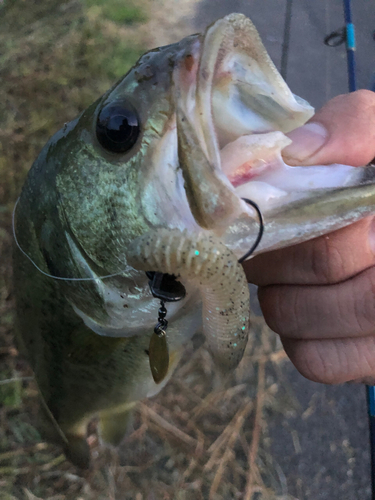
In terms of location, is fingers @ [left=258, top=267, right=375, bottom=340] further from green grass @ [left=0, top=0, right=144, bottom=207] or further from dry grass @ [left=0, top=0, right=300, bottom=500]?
green grass @ [left=0, top=0, right=144, bottom=207]

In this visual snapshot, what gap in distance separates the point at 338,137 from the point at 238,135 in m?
0.20

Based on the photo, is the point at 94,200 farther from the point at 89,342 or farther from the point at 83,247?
the point at 89,342

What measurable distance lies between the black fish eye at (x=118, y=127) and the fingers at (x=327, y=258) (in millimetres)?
432

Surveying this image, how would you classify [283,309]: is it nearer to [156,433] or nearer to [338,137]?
[338,137]

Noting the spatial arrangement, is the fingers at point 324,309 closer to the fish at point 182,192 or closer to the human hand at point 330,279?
the human hand at point 330,279

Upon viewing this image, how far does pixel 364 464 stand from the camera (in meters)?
1.79

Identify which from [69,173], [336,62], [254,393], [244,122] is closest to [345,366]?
[244,122]

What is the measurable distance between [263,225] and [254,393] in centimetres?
159

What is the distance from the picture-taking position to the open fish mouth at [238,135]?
20.1 inches

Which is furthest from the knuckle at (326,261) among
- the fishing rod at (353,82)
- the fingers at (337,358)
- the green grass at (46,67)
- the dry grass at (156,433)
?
the green grass at (46,67)

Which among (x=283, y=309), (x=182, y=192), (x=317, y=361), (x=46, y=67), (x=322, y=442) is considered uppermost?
(x=46, y=67)

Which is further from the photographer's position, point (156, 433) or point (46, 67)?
point (46, 67)

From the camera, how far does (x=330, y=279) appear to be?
2.62ft

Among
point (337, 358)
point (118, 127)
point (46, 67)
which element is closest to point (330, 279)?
point (337, 358)
